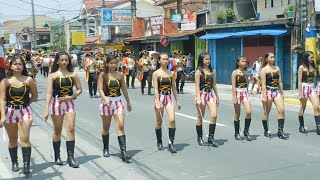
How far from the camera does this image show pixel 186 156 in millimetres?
8398

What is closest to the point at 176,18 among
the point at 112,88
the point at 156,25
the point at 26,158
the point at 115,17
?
the point at 156,25

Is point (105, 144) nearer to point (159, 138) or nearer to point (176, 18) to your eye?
point (159, 138)

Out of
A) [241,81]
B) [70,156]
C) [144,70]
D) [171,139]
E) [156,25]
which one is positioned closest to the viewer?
[70,156]

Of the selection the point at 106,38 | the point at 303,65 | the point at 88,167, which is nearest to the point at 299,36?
the point at 303,65

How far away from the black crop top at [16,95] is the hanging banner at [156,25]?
28.0 metres

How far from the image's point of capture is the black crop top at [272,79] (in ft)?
31.3

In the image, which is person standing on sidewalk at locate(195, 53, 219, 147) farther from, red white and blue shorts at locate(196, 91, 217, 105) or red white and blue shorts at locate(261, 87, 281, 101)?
red white and blue shorts at locate(261, 87, 281, 101)

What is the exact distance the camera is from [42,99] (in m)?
18.9

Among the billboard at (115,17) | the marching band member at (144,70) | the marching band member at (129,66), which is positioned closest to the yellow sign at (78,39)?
the billboard at (115,17)

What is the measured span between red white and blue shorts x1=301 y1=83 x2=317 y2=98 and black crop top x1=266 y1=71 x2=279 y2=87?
3.10 ft

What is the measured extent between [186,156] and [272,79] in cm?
255

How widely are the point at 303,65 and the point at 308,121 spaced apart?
8.38 feet

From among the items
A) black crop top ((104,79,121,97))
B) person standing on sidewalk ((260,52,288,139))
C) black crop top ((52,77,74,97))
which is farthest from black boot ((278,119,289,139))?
black crop top ((52,77,74,97))

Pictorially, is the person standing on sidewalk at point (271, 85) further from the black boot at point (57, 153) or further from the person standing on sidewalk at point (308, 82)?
the black boot at point (57, 153)
